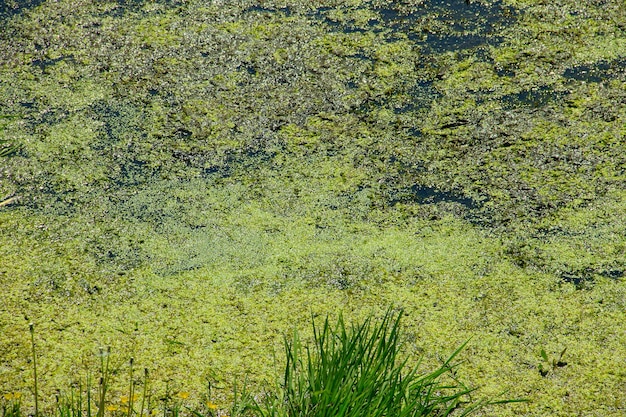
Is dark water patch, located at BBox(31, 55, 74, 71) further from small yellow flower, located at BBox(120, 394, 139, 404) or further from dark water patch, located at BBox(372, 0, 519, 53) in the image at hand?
small yellow flower, located at BBox(120, 394, 139, 404)

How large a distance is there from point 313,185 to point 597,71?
1.22 metres

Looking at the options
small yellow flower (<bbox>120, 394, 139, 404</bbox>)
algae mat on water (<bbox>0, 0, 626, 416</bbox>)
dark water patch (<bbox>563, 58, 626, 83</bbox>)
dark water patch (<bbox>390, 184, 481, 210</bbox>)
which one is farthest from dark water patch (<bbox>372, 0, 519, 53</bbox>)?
small yellow flower (<bbox>120, 394, 139, 404</bbox>)

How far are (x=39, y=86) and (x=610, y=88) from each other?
2.13 meters

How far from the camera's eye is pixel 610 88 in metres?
2.77

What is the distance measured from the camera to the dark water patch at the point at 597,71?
282cm

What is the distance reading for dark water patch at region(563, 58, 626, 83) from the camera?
282 centimetres

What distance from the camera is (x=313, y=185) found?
246cm

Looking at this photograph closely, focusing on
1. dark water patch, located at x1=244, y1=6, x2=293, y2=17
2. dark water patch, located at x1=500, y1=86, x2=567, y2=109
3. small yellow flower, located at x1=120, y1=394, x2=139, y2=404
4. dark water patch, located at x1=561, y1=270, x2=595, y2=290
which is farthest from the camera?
dark water patch, located at x1=244, y1=6, x2=293, y2=17

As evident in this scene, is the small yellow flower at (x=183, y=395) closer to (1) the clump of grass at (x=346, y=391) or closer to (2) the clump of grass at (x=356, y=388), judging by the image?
(1) the clump of grass at (x=346, y=391)

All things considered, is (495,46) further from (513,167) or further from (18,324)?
(18,324)

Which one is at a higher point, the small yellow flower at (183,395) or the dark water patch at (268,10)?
the dark water patch at (268,10)

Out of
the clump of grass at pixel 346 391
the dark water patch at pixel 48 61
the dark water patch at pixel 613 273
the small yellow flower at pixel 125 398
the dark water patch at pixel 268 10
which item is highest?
the dark water patch at pixel 268 10

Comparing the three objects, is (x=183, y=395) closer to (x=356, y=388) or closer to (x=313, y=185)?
(x=356, y=388)

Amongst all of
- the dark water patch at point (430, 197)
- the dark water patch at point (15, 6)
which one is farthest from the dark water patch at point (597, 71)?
the dark water patch at point (15, 6)
